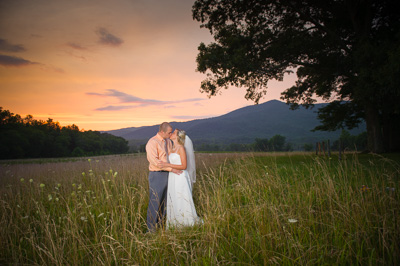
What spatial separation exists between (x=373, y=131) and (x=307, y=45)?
10.1 meters

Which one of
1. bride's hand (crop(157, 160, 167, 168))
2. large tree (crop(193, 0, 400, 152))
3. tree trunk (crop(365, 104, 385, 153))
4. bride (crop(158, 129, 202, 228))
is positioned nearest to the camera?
bride's hand (crop(157, 160, 167, 168))

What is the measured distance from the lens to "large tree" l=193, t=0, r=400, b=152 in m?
15.8

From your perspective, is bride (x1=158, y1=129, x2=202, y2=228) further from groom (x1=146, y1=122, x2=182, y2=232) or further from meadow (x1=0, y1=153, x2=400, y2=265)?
meadow (x1=0, y1=153, x2=400, y2=265)

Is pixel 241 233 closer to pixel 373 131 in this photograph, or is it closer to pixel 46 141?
pixel 373 131

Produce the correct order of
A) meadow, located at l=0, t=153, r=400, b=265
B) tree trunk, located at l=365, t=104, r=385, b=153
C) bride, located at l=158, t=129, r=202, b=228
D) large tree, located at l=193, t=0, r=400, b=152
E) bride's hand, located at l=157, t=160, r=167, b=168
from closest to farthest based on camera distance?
meadow, located at l=0, t=153, r=400, b=265 → bride's hand, located at l=157, t=160, r=167, b=168 → bride, located at l=158, t=129, r=202, b=228 → large tree, located at l=193, t=0, r=400, b=152 → tree trunk, located at l=365, t=104, r=385, b=153

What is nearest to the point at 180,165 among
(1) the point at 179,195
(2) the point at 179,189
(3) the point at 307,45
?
(2) the point at 179,189

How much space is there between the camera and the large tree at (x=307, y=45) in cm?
1583

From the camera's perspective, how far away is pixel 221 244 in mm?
3193

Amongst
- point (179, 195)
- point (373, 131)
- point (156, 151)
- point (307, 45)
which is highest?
point (307, 45)

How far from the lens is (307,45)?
16906 mm

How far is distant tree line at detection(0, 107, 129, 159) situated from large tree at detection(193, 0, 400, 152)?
174 ft

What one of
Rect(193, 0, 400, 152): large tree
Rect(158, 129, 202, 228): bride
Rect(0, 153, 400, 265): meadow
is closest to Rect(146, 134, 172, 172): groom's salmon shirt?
Rect(158, 129, 202, 228): bride

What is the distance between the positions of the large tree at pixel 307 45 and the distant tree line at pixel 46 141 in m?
52.9

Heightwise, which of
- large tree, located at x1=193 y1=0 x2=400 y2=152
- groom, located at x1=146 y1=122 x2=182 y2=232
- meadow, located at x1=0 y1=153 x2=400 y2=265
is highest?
large tree, located at x1=193 y1=0 x2=400 y2=152
